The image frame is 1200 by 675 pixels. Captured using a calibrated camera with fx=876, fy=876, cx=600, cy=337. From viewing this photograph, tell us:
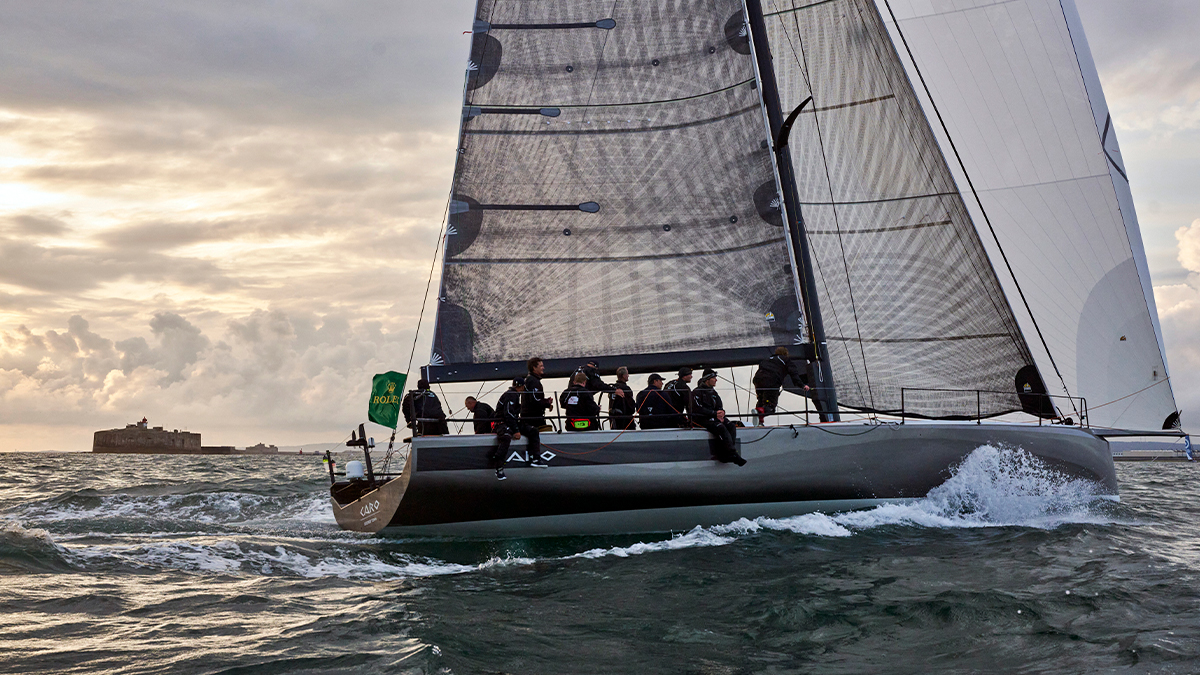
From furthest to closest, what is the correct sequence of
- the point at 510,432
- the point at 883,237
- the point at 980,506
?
1. the point at 883,237
2. the point at 980,506
3. the point at 510,432

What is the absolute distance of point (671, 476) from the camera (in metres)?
10.2

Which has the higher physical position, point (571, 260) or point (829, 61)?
point (829, 61)

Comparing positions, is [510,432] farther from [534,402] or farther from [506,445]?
[534,402]

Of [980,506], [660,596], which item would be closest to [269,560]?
[660,596]

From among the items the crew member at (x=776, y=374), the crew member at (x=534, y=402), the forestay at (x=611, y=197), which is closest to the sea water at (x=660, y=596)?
the crew member at (x=534, y=402)

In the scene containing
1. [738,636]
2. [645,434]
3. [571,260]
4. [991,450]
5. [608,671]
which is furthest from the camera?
[571,260]

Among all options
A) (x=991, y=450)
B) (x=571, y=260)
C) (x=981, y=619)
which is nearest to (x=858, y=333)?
(x=991, y=450)

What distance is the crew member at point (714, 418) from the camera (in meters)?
10.2

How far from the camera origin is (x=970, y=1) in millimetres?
14953

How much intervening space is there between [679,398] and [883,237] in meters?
4.63

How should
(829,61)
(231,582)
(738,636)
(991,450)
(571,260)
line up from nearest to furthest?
1. (738,636)
2. (231,582)
3. (991,450)
4. (571,260)
5. (829,61)

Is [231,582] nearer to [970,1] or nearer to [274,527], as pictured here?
[274,527]

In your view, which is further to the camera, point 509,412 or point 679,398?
point 679,398

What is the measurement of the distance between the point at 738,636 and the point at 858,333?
805 cm
